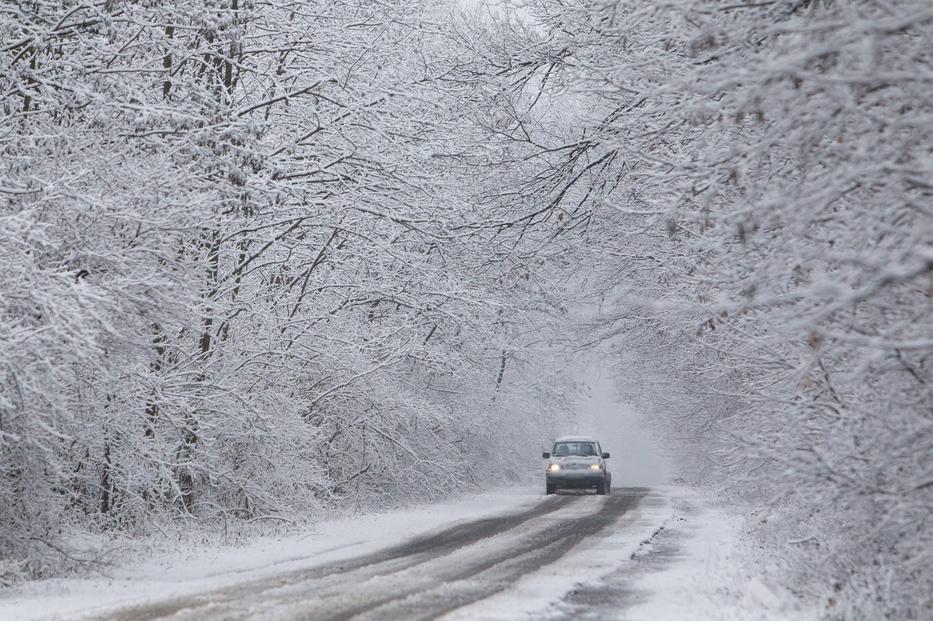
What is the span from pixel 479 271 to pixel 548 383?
26.1 metres

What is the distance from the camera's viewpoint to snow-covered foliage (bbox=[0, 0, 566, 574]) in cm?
1160

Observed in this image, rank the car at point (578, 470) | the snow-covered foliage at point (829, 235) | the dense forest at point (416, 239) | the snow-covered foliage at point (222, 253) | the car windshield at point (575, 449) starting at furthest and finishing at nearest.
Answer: the car windshield at point (575, 449), the car at point (578, 470), the snow-covered foliage at point (222, 253), the dense forest at point (416, 239), the snow-covered foliage at point (829, 235)

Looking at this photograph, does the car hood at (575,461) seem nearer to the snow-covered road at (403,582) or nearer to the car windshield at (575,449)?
the car windshield at (575,449)

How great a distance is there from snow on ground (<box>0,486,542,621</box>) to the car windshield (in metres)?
12.3

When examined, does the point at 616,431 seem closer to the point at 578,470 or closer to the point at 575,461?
the point at 575,461

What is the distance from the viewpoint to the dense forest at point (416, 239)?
698 centimetres

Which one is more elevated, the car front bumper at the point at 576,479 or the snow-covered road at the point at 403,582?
the snow-covered road at the point at 403,582

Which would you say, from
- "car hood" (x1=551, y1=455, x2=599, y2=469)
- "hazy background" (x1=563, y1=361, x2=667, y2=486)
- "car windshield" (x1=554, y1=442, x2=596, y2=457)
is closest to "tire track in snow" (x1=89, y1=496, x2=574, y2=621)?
"car hood" (x1=551, y1=455, x2=599, y2=469)

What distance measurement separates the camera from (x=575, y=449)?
33.6 metres

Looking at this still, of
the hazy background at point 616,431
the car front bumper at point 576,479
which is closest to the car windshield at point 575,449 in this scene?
the car front bumper at point 576,479

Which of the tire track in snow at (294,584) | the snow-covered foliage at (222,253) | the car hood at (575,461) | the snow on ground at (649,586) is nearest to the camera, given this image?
the tire track in snow at (294,584)

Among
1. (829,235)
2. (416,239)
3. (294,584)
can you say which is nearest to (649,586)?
(294,584)

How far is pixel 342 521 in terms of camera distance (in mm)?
20500

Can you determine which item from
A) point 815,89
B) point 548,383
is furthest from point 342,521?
point 548,383
